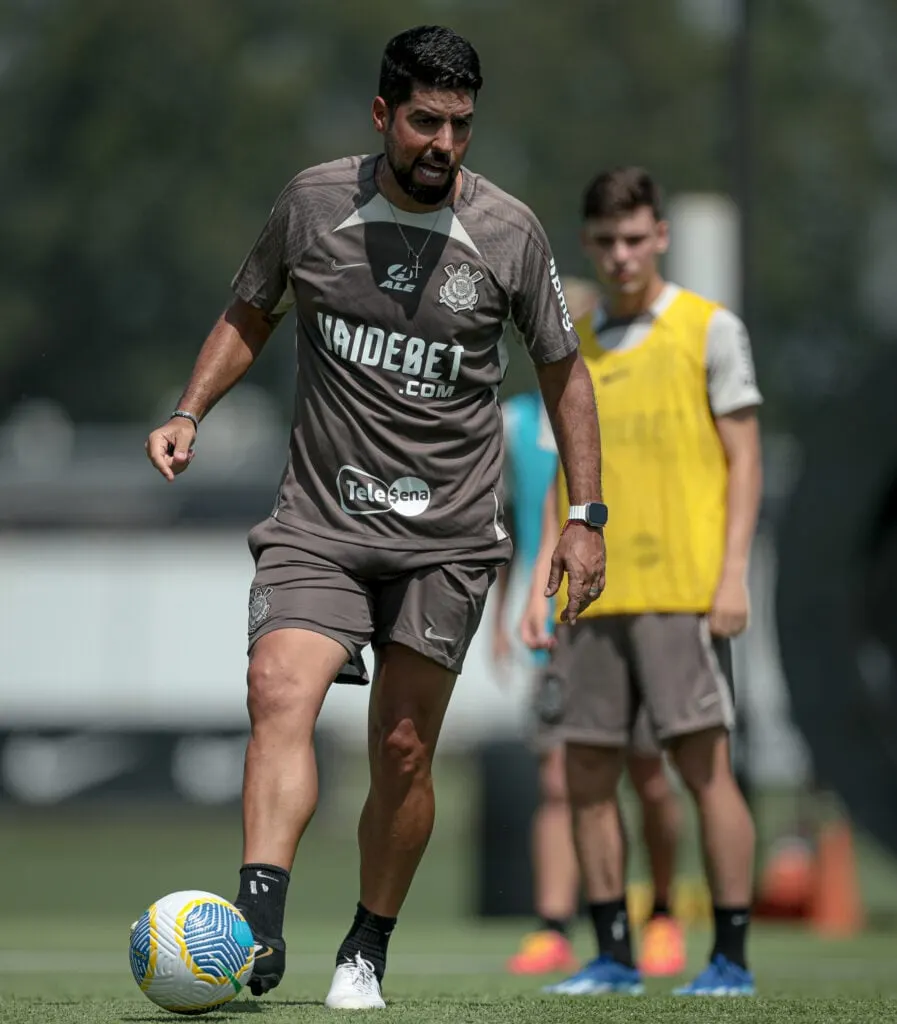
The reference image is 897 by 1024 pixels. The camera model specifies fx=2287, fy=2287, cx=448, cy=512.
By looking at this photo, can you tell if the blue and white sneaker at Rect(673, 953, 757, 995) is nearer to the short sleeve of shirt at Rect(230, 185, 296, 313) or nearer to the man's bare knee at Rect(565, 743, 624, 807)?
the man's bare knee at Rect(565, 743, 624, 807)

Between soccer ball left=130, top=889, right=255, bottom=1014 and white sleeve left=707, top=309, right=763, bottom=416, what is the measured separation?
8.42ft

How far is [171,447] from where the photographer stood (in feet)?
18.1

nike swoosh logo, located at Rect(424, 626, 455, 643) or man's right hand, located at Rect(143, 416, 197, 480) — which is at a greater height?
Result: man's right hand, located at Rect(143, 416, 197, 480)

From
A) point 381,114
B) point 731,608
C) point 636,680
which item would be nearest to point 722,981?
point 636,680

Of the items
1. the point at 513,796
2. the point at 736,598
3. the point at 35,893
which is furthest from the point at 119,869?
the point at 736,598

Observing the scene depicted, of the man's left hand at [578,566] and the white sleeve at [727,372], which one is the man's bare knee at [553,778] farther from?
the man's left hand at [578,566]

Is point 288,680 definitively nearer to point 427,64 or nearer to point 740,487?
point 427,64

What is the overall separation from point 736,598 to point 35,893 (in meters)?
8.85

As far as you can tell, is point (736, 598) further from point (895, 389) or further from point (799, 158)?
point (799, 158)

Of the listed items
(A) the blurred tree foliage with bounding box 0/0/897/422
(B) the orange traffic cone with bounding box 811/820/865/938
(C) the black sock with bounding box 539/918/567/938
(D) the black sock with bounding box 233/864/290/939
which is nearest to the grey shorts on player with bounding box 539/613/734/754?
(C) the black sock with bounding box 539/918/567/938

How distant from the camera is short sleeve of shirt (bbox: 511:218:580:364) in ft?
18.7

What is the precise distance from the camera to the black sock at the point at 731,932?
6801 millimetres

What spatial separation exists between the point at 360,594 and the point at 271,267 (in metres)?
0.85

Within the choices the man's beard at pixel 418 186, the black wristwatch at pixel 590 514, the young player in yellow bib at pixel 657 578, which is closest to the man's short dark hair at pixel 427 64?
the man's beard at pixel 418 186
